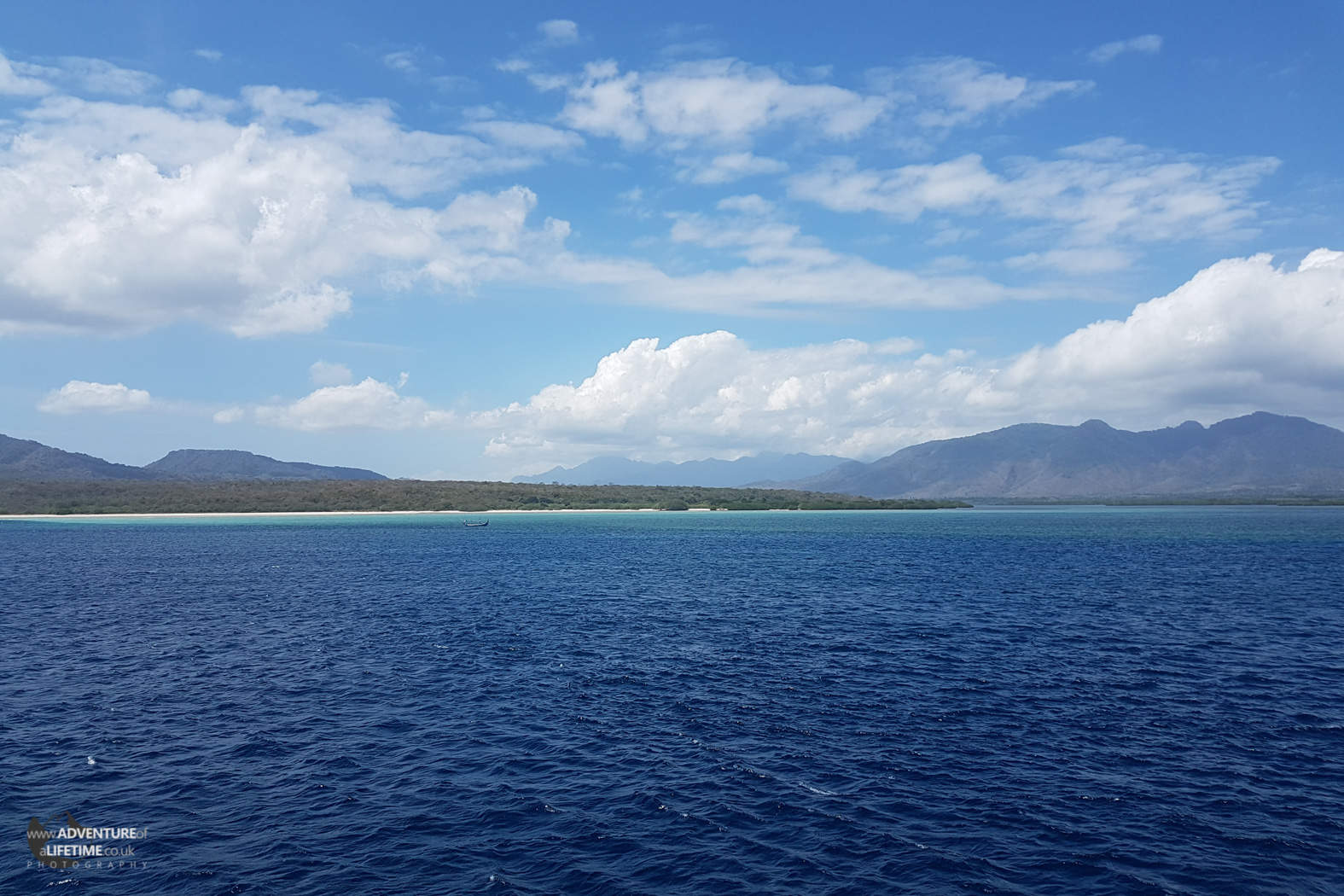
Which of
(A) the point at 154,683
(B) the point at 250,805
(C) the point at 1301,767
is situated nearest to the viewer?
(B) the point at 250,805

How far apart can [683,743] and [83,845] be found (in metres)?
21.6

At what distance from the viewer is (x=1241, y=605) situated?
71000mm

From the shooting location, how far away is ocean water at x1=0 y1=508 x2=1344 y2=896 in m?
23.4

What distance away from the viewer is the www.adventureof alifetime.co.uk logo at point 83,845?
77.7 ft

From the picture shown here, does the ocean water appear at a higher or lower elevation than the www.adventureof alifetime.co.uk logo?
higher

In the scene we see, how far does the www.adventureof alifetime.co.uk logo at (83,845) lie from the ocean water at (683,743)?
1.69 ft

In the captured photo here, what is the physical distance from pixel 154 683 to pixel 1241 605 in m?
87.0

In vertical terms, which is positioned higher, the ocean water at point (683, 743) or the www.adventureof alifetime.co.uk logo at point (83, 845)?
the ocean water at point (683, 743)

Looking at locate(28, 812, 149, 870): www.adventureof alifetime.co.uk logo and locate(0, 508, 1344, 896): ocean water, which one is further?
locate(28, 812, 149, 870): www.adventureof alifetime.co.uk logo

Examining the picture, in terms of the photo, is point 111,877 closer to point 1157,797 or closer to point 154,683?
point 154,683

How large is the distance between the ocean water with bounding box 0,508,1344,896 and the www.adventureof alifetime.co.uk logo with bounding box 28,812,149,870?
514 mm

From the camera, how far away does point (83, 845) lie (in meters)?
24.7

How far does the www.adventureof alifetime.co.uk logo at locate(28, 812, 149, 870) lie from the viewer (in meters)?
23.7

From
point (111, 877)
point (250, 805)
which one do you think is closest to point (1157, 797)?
point (250, 805)
